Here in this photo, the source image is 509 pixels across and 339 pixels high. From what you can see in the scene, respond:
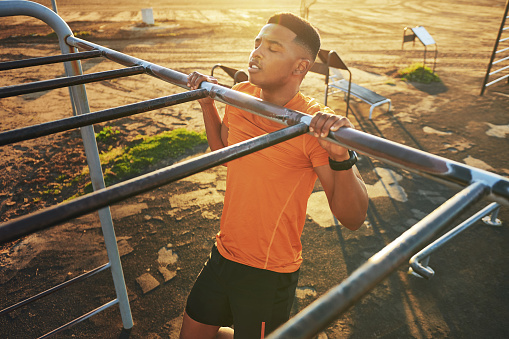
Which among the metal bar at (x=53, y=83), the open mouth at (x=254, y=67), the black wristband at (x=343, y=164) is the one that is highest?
the metal bar at (x=53, y=83)

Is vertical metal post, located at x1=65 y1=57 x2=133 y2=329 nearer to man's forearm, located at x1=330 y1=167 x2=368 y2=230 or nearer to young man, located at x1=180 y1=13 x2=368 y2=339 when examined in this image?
young man, located at x1=180 y1=13 x2=368 y2=339

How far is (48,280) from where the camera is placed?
315cm

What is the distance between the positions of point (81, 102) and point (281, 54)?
1.12 m

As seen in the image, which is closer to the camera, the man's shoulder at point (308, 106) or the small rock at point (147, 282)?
the man's shoulder at point (308, 106)

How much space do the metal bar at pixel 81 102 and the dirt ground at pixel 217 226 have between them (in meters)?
0.70

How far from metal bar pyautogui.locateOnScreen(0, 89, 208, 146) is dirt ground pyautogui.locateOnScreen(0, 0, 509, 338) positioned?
99 centimetres

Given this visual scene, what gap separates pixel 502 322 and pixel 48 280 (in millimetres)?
3745

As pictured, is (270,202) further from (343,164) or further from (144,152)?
(144,152)

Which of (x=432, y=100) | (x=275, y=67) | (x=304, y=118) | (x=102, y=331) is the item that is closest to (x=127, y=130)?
(x=102, y=331)

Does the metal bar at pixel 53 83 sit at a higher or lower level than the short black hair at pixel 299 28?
lower

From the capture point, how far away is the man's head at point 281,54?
1.81m

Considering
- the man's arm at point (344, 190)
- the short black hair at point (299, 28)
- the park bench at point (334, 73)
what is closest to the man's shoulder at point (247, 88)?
the short black hair at point (299, 28)

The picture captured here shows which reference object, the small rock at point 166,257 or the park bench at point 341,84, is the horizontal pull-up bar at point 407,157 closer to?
the small rock at point 166,257

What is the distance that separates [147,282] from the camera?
315 centimetres
